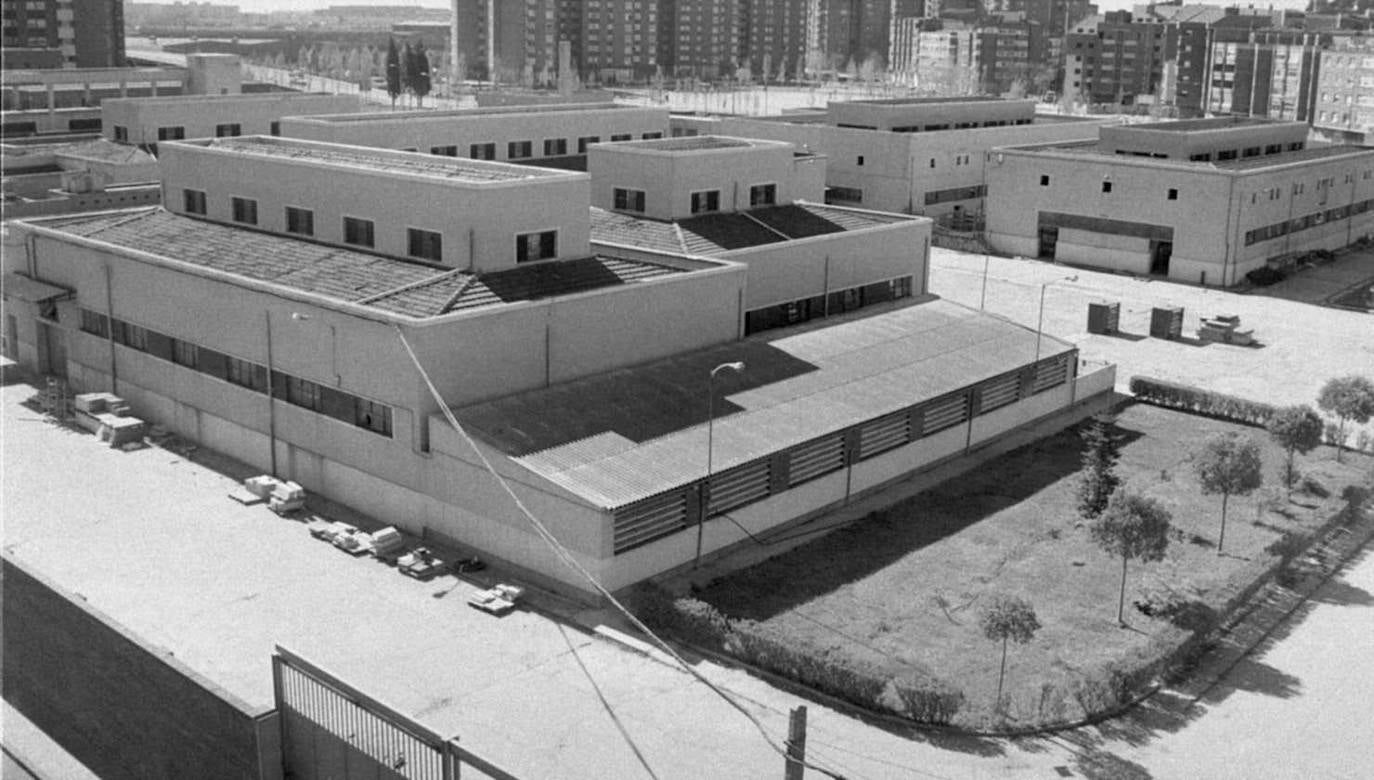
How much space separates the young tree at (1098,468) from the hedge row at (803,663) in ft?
34.6

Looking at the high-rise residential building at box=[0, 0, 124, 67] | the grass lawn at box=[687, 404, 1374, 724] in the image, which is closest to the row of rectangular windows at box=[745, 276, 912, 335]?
the grass lawn at box=[687, 404, 1374, 724]

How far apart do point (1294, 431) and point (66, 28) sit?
131 m

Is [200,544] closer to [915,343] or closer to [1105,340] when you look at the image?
[915,343]

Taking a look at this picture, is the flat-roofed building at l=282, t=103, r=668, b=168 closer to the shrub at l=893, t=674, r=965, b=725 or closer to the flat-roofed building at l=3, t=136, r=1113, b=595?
the flat-roofed building at l=3, t=136, r=1113, b=595

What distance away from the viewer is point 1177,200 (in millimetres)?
66812

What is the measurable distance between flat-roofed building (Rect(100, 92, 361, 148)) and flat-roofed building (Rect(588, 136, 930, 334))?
84.7ft

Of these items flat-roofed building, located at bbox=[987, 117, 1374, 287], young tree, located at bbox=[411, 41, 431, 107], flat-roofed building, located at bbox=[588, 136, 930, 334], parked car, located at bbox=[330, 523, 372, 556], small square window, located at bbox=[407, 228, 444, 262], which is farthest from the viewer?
young tree, located at bbox=[411, 41, 431, 107]

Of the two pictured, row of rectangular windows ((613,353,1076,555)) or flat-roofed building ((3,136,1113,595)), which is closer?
row of rectangular windows ((613,353,1076,555))

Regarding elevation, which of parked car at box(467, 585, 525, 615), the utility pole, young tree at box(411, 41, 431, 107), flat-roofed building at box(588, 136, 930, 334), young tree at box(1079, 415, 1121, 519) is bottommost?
parked car at box(467, 585, 525, 615)

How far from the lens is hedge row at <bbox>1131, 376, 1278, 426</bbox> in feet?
137

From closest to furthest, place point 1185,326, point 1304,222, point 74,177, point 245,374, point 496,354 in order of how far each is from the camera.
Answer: point 496,354
point 245,374
point 74,177
point 1185,326
point 1304,222

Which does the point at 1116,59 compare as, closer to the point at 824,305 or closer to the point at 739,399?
the point at 824,305

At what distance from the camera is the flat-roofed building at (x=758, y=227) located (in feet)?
141

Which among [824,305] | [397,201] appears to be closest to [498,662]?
[397,201]
